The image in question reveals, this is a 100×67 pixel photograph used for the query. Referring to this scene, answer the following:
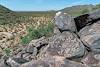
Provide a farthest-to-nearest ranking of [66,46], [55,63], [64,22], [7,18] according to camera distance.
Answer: [7,18]
[64,22]
[66,46]
[55,63]

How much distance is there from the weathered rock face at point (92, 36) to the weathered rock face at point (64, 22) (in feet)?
4.07

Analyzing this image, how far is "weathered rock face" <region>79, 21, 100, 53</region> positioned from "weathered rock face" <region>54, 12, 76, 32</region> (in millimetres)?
1242

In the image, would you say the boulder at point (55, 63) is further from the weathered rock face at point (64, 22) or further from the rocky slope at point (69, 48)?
the weathered rock face at point (64, 22)

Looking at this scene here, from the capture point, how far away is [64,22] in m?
27.2

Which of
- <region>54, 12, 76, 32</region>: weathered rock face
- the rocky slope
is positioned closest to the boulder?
the rocky slope

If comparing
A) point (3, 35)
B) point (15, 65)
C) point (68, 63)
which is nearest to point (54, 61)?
point (68, 63)

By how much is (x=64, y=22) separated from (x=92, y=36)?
9.76ft

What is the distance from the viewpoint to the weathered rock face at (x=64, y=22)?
27000 mm

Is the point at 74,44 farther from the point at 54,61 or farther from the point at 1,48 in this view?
the point at 1,48

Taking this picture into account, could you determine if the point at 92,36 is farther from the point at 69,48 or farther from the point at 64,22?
the point at 64,22

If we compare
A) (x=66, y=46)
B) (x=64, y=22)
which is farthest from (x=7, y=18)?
(x=66, y=46)

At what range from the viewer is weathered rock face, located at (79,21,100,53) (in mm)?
24875

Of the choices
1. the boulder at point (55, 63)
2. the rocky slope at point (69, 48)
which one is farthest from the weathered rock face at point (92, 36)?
the boulder at point (55, 63)

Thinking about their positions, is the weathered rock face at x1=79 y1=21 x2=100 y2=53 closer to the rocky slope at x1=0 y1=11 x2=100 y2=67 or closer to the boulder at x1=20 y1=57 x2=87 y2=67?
the rocky slope at x1=0 y1=11 x2=100 y2=67
